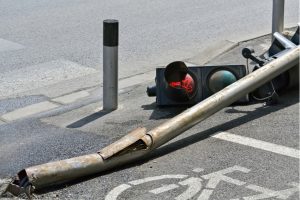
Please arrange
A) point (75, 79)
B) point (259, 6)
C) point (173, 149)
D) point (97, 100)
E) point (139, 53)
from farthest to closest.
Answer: point (259, 6)
point (139, 53)
point (75, 79)
point (97, 100)
point (173, 149)

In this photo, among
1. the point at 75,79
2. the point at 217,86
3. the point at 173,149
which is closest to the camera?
the point at 173,149

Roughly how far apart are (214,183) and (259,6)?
9210 millimetres

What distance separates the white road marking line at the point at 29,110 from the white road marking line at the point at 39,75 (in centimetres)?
66

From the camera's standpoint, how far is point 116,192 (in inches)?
220

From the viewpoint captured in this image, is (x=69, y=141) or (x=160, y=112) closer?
(x=69, y=141)

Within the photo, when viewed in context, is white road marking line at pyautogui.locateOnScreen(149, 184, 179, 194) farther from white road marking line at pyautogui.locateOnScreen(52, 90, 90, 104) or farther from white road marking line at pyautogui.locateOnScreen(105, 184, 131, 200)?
white road marking line at pyautogui.locateOnScreen(52, 90, 90, 104)

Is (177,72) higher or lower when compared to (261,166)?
higher

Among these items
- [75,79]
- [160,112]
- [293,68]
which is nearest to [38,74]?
[75,79]

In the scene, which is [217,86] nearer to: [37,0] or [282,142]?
[282,142]

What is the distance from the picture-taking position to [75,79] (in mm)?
9664

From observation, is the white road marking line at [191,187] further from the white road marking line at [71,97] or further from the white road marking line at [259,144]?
the white road marking line at [71,97]

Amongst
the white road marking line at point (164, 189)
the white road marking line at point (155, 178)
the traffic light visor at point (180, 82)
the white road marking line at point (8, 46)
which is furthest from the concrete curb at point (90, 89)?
the white road marking line at point (164, 189)

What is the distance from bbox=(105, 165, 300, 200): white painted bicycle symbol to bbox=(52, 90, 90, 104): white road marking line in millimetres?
3073

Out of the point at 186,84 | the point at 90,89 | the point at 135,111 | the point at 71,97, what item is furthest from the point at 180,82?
the point at 90,89
